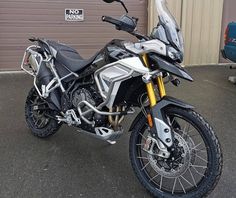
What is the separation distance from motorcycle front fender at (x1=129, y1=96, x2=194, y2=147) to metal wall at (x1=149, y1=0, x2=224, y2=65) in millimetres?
5398

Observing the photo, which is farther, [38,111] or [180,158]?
[38,111]

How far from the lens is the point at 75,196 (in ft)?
9.27

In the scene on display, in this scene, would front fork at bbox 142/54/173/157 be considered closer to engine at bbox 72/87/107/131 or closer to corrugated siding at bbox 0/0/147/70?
engine at bbox 72/87/107/131

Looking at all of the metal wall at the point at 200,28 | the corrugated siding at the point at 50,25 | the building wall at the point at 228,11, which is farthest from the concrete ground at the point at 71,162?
the building wall at the point at 228,11

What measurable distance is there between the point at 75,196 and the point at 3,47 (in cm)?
483

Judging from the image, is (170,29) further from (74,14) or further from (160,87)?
(74,14)

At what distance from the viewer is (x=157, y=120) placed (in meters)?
2.66

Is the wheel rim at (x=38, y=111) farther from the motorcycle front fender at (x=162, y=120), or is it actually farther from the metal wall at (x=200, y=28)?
the metal wall at (x=200, y=28)

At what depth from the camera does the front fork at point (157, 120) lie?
263 cm

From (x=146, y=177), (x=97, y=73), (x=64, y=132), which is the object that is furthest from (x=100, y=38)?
(x=146, y=177)

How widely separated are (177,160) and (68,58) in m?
1.48

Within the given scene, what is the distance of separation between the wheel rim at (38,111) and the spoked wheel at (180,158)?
133 cm

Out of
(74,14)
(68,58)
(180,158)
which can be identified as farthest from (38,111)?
(74,14)

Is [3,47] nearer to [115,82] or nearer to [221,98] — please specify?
[221,98]
